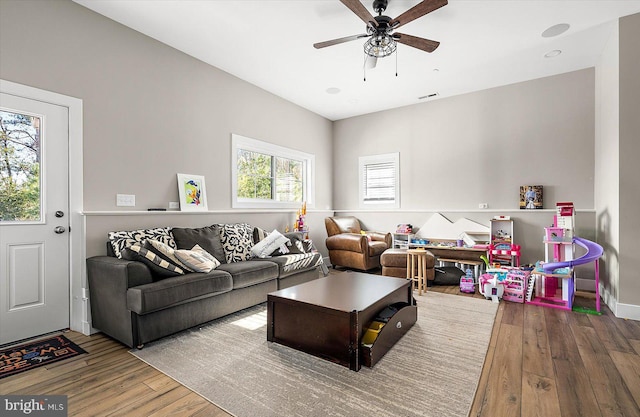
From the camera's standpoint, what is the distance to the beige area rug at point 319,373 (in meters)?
1.74

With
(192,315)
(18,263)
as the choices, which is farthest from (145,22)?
(192,315)

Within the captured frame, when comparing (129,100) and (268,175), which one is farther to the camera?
(268,175)

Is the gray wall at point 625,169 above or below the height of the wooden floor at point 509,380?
above

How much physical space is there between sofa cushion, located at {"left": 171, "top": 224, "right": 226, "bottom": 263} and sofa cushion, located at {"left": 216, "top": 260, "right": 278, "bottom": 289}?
23 cm

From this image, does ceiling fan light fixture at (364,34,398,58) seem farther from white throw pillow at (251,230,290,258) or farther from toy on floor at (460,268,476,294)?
toy on floor at (460,268,476,294)

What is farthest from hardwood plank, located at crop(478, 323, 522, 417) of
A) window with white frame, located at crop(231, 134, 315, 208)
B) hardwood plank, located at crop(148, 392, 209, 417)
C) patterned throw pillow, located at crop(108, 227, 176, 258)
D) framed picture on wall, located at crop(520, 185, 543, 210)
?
window with white frame, located at crop(231, 134, 315, 208)

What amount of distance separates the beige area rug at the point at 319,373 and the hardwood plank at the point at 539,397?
266 millimetres

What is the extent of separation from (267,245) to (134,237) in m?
1.47

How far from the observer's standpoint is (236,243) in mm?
3818

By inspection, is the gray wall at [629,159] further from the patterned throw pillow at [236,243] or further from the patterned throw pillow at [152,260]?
the patterned throw pillow at [152,260]

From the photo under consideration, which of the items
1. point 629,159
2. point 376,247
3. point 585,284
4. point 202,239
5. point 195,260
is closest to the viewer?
point 195,260

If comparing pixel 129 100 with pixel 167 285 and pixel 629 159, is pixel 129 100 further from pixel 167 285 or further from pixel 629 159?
pixel 629 159

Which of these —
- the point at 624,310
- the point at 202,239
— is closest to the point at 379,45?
the point at 202,239

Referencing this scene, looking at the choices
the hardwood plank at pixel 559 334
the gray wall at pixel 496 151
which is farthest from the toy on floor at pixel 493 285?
the gray wall at pixel 496 151
